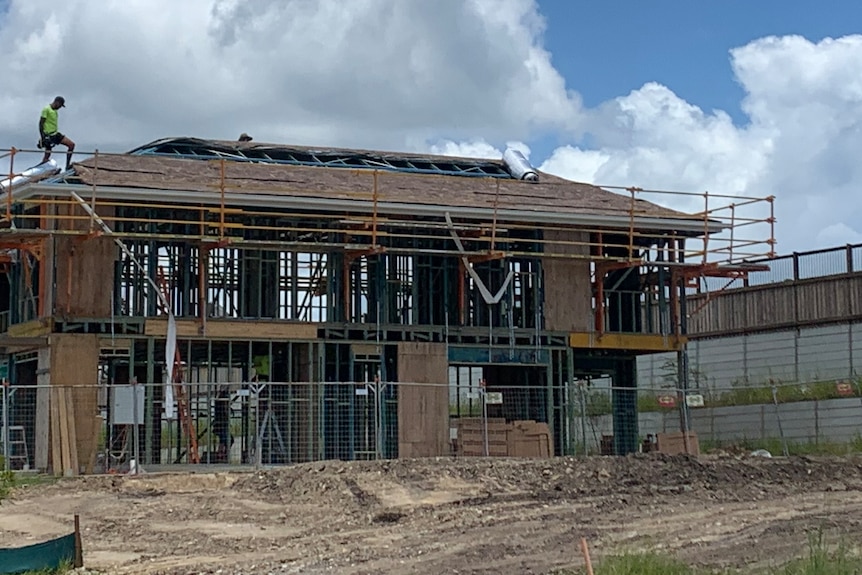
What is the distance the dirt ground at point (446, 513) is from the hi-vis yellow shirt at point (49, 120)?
8.09 metres

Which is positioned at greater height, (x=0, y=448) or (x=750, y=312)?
(x=750, y=312)

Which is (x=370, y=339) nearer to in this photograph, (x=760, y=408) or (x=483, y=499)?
(x=483, y=499)

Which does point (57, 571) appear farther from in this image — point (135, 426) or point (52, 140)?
point (52, 140)

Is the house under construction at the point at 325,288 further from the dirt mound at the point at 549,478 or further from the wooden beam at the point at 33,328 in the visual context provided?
the dirt mound at the point at 549,478

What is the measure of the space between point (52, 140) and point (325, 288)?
647 cm

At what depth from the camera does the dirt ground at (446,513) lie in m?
17.0

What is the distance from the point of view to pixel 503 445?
95.5ft

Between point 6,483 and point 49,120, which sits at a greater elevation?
point 49,120

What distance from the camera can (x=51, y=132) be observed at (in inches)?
1141

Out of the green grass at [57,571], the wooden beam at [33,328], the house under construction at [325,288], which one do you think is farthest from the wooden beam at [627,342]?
the green grass at [57,571]

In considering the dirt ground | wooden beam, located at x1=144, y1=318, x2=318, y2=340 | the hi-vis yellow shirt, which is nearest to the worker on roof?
A: the hi-vis yellow shirt

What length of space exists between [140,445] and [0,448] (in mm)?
2851

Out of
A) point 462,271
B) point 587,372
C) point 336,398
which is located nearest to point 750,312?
point 587,372

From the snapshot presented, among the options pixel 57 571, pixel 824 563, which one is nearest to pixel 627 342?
pixel 57 571
